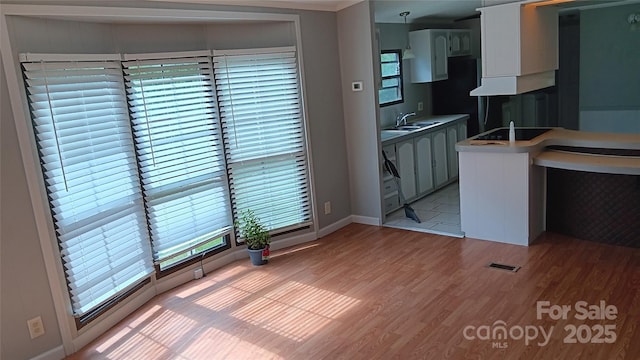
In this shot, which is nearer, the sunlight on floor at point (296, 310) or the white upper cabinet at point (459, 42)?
the sunlight on floor at point (296, 310)

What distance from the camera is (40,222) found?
2.93m

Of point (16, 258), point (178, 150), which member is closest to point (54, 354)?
point (16, 258)

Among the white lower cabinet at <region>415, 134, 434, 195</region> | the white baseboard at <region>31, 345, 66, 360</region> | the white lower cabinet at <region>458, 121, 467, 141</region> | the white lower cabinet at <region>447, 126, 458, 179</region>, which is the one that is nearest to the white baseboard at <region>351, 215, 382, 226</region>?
the white lower cabinet at <region>415, 134, 434, 195</region>

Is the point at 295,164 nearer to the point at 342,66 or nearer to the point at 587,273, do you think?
the point at 342,66

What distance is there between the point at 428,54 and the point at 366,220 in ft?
8.71

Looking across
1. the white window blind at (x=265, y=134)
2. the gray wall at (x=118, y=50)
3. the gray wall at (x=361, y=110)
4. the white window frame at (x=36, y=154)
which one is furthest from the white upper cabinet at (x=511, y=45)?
the white window frame at (x=36, y=154)

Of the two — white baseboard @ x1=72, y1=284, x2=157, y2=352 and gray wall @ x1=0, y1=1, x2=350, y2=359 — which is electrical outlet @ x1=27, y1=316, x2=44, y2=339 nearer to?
gray wall @ x1=0, y1=1, x2=350, y2=359

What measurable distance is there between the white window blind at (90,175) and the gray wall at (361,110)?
2344mm

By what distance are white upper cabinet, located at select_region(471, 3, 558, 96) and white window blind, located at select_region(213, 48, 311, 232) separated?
175 cm

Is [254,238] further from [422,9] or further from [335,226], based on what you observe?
[422,9]

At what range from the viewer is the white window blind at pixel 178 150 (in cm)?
369

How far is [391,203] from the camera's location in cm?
559

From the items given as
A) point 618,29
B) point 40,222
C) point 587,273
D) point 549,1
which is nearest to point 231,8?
point 40,222

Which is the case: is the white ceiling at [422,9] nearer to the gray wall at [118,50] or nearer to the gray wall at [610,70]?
the gray wall at [118,50]
